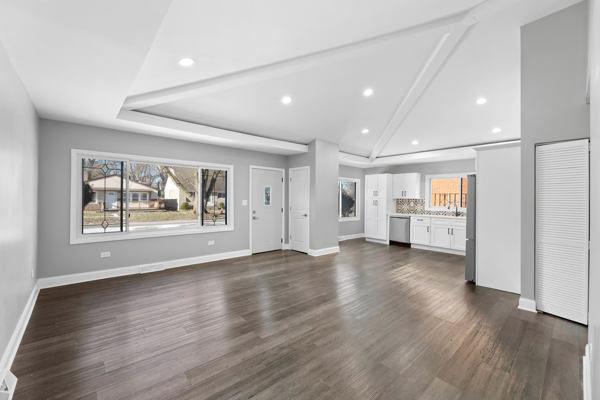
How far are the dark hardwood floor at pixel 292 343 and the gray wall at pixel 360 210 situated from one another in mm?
4131

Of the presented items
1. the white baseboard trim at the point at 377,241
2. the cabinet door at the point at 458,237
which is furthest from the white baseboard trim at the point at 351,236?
the cabinet door at the point at 458,237

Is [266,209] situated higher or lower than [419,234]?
higher

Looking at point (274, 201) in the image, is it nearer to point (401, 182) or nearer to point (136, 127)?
point (136, 127)

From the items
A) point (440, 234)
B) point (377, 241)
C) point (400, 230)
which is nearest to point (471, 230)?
point (440, 234)

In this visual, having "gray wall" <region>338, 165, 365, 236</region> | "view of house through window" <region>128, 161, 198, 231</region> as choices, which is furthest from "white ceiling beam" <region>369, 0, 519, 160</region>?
"view of house through window" <region>128, 161, 198, 231</region>

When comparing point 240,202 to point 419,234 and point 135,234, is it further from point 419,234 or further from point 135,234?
point 419,234

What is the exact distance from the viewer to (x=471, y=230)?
14.1 feet

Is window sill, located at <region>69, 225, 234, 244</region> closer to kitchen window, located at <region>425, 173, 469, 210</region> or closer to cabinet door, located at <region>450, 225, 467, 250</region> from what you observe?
cabinet door, located at <region>450, 225, 467, 250</region>

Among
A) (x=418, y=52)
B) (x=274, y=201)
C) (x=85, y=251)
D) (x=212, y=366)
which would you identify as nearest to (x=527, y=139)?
(x=418, y=52)

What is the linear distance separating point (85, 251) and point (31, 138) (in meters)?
1.82

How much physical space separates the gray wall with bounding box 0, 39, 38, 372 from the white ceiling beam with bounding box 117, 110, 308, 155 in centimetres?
118

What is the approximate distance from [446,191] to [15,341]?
8384 millimetres

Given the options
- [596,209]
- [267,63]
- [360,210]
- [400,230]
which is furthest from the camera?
[360,210]

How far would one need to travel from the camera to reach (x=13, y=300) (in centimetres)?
234
